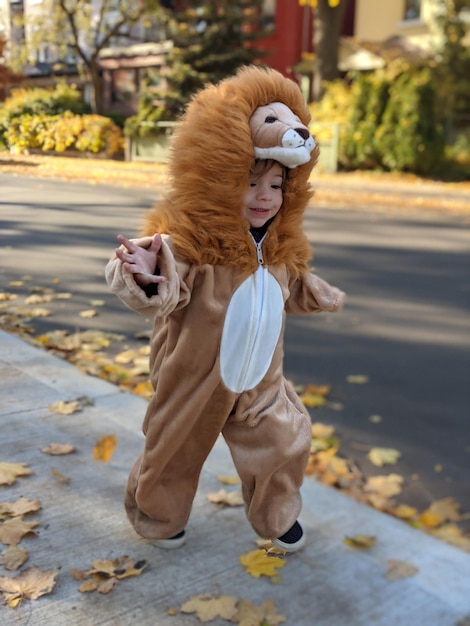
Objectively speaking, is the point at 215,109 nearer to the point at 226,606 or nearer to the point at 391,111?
the point at 226,606

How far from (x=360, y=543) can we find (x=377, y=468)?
774 mm

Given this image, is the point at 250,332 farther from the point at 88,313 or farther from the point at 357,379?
the point at 88,313

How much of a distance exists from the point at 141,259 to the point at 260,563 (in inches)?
48.1

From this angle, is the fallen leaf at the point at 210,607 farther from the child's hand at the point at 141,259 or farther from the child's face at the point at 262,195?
the child's face at the point at 262,195

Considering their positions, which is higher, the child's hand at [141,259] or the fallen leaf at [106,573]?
the child's hand at [141,259]

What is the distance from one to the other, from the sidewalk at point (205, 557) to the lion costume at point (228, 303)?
0.21 meters

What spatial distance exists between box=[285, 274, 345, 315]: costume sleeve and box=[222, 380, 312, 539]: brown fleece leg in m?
0.30

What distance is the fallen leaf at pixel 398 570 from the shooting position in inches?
96.9

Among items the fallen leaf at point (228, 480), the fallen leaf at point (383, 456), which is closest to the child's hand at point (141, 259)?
the fallen leaf at point (228, 480)

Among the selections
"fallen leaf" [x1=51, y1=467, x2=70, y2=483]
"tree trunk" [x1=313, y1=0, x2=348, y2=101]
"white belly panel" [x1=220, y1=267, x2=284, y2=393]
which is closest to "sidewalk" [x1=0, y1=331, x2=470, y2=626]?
"fallen leaf" [x1=51, y1=467, x2=70, y2=483]

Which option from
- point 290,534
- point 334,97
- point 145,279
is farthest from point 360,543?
point 334,97

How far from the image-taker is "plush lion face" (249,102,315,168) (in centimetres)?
194

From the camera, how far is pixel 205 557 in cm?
246

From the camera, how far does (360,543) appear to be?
2623 millimetres
